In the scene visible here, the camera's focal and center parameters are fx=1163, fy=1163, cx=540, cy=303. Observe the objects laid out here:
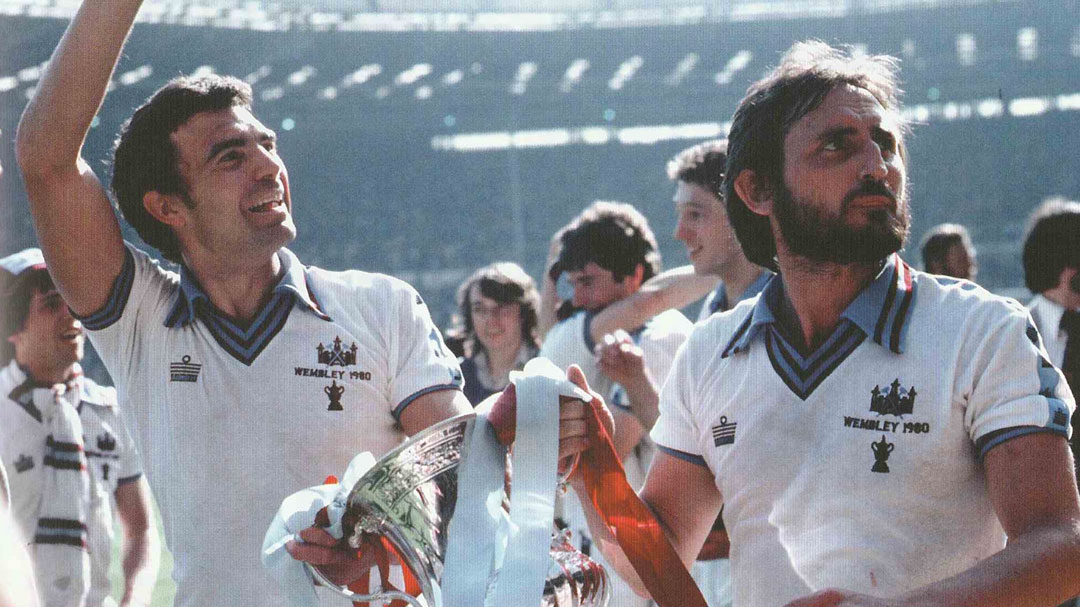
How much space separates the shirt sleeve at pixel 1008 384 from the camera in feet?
4.49

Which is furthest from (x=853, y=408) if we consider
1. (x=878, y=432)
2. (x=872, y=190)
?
(x=872, y=190)

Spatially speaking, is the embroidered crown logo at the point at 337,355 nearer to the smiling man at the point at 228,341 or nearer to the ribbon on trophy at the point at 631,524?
the smiling man at the point at 228,341

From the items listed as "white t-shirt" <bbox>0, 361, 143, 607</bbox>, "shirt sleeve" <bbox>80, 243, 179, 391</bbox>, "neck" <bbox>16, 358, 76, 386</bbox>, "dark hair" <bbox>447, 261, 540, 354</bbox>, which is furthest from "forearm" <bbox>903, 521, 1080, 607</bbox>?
"dark hair" <bbox>447, 261, 540, 354</bbox>

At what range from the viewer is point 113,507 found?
10.1 ft

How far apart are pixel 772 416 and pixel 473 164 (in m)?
20.2

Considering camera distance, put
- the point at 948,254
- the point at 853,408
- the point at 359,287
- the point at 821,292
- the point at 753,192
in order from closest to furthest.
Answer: the point at 853,408 → the point at 821,292 → the point at 753,192 → the point at 359,287 → the point at 948,254

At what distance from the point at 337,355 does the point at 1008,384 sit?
1009mm

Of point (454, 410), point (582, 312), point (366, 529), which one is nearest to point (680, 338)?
point (582, 312)

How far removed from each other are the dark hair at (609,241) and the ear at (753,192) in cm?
177

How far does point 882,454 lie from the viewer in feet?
4.83

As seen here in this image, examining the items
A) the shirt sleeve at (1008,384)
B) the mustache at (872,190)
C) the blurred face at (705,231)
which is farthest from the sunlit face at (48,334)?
the shirt sleeve at (1008,384)

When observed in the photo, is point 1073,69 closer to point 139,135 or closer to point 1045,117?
point 1045,117

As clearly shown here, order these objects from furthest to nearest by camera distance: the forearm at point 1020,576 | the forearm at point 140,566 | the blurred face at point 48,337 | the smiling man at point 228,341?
the blurred face at point 48,337
the forearm at point 140,566
the smiling man at point 228,341
the forearm at point 1020,576

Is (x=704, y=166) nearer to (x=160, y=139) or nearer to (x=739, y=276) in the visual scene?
(x=739, y=276)
